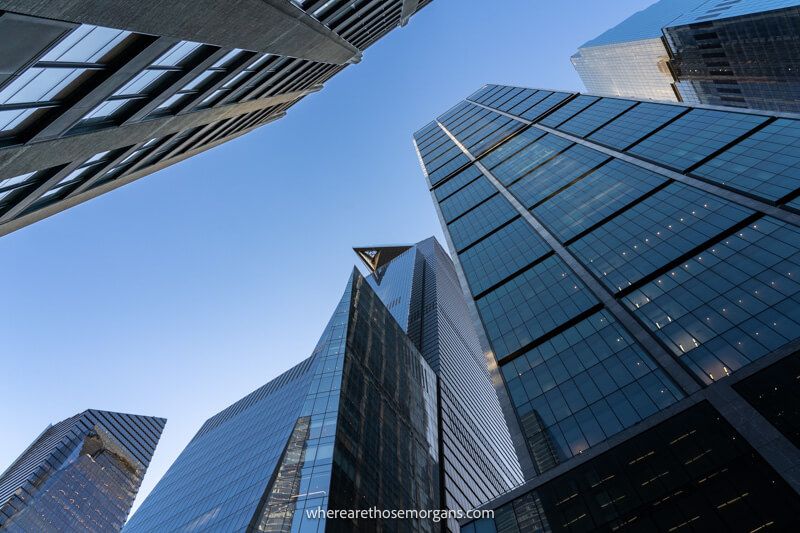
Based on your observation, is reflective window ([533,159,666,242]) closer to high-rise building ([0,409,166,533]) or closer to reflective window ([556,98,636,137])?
reflective window ([556,98,636,137])

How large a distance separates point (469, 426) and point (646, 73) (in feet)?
294

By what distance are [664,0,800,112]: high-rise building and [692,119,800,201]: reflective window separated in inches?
1435

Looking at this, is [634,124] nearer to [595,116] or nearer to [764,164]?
[595,116]

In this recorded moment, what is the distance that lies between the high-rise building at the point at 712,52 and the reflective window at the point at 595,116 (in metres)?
24.3

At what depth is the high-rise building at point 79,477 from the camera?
97812mm

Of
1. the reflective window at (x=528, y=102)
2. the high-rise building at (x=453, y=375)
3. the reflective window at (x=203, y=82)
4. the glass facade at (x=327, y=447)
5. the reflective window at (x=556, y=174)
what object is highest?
the reflective window at (x=203, y=82)

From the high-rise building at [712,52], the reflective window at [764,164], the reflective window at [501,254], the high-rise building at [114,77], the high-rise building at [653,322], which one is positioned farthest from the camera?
the high-rise building at [712,52]

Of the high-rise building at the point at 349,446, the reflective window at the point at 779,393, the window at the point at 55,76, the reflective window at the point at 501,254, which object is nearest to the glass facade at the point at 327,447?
the high-rise building at the point at 349,446

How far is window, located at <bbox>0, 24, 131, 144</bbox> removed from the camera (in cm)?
892

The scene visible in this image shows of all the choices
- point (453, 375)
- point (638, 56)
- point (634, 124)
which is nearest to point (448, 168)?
point (634, 124)

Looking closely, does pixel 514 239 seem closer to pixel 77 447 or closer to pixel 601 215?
pixel 601 215

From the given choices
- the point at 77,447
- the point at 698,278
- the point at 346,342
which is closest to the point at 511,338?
the point at 698,278

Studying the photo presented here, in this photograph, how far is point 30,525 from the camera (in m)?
94.9

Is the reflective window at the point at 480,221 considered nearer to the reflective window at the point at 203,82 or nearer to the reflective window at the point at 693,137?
the reflective window at the point at 693,137
